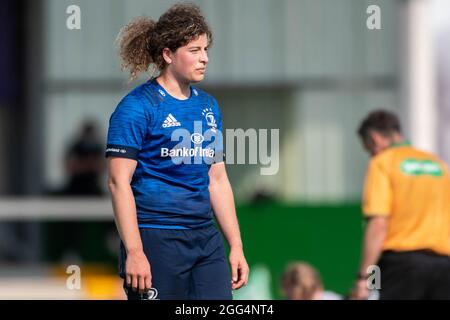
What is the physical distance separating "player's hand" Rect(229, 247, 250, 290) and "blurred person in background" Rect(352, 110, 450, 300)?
1.82 meters

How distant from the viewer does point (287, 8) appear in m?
15.5

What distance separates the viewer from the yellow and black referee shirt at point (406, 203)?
7.37 m

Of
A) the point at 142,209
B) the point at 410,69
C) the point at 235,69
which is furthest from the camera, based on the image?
the point at 235,69

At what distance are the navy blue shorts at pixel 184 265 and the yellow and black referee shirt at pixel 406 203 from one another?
2060 mm

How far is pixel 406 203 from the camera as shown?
24.2ft

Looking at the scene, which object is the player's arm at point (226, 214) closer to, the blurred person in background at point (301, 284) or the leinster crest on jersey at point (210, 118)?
the leinster crest on jersey at point (210, 118)

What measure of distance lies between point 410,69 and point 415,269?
769 centimetres

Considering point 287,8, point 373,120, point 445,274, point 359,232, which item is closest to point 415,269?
point 445,274

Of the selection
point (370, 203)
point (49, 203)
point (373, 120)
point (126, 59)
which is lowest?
point (49, 203)

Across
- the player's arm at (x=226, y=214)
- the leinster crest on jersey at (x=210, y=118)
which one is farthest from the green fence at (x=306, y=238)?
the leinster crest on jersey at (x=210, y=118)

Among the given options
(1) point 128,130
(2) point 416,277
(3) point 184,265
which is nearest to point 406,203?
(2) point 416,277

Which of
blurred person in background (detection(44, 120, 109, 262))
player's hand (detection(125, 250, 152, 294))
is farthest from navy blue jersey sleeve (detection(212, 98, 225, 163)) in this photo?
blurred person in background (detection(44, 120, 109, 262))

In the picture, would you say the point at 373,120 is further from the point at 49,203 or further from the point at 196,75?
the point at 49,203

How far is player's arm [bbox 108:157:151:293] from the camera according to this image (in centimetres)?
521
